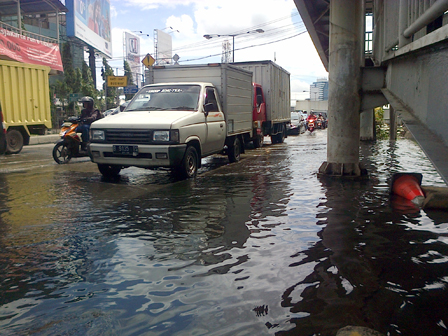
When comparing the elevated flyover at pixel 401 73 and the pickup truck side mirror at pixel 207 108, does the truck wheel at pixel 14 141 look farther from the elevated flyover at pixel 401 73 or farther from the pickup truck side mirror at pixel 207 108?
the elevated flyover at pixel 401 73

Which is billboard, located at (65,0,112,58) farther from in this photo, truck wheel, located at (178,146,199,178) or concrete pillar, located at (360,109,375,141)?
truck wheel, located at (178,146,199,178)

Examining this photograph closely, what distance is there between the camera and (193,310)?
295 cm

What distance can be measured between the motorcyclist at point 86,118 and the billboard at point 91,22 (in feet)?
141

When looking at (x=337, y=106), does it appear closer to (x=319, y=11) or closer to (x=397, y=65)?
(x=397, y=65)

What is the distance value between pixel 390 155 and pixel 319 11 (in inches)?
229

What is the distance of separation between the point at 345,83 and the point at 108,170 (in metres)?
5.02

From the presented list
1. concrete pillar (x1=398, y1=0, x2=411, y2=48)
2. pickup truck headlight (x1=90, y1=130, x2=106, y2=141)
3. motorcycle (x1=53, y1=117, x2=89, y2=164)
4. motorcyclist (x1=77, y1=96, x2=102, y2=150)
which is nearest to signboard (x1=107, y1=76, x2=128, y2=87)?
motorcyclist (x1=77, y1=96, x2=102, y2=150)

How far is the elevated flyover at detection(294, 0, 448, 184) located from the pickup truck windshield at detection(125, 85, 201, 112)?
2.85 meters

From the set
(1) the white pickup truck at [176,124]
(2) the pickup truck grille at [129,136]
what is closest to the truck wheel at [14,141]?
(1) the white pickup truck at [176,124]

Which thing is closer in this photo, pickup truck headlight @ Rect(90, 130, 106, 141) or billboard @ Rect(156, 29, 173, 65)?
pickup truck headlight @ Rect(90, 130, 106, 141)

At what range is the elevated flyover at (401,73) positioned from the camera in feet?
11.8

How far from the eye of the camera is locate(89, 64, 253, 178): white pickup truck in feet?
26.8

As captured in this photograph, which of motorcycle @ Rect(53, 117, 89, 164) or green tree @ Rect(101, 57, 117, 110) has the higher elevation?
green tree @ Rect(101, 57, 117, 110)

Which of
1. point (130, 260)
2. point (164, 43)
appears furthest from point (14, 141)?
point (164, 43)
